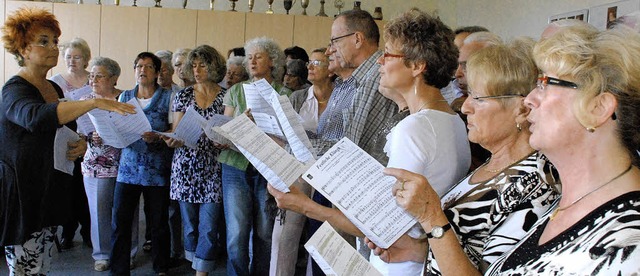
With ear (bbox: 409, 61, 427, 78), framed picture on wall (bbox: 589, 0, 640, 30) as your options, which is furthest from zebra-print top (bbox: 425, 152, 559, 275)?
framed picture on wall (bbox: 589, 0, 640, 30)

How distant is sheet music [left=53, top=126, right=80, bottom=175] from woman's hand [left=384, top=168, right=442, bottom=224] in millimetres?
1961

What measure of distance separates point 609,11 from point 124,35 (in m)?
6.34

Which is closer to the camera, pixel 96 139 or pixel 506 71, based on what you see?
pixel 506 71

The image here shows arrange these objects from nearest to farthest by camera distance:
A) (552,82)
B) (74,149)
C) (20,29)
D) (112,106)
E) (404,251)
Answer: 1. (552,82)
2. (404,251)
3. (20,29)
4. (112,106)
5. (74,149)

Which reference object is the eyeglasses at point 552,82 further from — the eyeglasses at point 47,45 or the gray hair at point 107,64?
the gray hair at point 107,64

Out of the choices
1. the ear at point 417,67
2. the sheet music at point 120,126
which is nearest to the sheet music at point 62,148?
the sheet music at point 120,126

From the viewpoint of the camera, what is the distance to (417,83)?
5.80 ft

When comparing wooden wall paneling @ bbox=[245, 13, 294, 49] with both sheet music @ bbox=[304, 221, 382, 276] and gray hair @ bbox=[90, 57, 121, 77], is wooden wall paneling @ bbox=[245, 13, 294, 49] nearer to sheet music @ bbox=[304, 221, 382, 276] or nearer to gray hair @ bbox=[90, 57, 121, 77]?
gray hair @ bbox=[90, 57, 121, 77]

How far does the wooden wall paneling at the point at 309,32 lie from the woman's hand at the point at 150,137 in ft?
16.7

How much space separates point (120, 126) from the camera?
11.1 ft

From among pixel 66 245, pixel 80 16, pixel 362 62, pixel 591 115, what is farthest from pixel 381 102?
pixel 80 16

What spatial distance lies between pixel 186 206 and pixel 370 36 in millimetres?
1851

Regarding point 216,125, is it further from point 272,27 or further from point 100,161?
point 272,27

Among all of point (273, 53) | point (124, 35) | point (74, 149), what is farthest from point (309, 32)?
point (74, 149)
